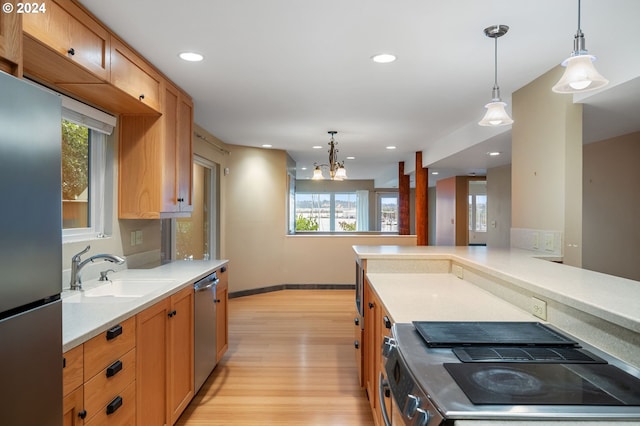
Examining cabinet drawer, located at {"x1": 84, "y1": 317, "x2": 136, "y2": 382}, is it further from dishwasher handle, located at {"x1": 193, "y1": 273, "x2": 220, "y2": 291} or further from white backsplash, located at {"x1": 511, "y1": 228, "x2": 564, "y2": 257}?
white backsplash, located at {"x1": 511, "y1": 228, "x2": 564, "y2": 257}

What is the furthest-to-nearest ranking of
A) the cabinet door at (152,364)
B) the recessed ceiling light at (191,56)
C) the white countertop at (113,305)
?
the recessed ceiling light at (191,56) < the cabinet door at (152,364) < the white countertop at (113,305)

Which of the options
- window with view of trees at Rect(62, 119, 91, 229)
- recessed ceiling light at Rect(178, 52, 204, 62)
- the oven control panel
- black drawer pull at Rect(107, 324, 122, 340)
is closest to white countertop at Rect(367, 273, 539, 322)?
the oven control panel

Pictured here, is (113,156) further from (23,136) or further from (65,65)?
(23,136)

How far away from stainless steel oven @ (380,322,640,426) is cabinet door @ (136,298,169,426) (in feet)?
4.01

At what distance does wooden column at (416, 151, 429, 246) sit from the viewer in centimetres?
635

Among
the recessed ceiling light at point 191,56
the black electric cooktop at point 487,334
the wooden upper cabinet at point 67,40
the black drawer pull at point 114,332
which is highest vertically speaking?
the recessed ceiling light at point 191,56

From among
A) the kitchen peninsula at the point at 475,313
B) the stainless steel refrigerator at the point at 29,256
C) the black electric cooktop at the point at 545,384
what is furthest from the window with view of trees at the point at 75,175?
the black electric cooktop at the point at 545,384

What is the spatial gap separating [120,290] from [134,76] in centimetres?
133

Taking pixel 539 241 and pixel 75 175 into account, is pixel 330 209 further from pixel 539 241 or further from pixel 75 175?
pixel 75 175

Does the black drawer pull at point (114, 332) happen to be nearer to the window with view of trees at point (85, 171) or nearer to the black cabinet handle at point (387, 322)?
the window with view of trees at point (85, 171)

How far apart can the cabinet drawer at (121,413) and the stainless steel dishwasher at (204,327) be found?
0.83 metres

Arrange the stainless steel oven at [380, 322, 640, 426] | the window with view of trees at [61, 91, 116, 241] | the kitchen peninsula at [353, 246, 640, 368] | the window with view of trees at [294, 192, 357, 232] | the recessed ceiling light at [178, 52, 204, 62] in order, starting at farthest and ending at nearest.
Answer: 1. the window with view of trees at [294, 192, 357, 232]
2. the recessed ceiling light at [178, 52, 204, 62]
3. the window with view of trees at [61, 91, 116, 241]
4. the kitchen peninsula at [353, 246, 640, 368]
5. the stainless steel oven at [380, 322, 640, 426]

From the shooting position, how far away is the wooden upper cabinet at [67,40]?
5.17 ft

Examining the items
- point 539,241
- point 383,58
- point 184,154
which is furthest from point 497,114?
point 184,154
